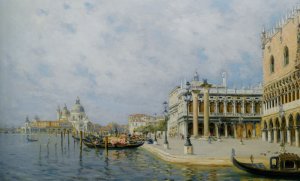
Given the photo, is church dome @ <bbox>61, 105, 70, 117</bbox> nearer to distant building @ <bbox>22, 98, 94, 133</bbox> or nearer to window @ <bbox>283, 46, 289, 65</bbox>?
distant building @ <bbox>22, 98, 94, 133</bbox>

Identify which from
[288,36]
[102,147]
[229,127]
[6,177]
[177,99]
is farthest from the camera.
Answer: [177,99]

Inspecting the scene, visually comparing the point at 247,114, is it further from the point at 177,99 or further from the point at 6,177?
the point at 6,177

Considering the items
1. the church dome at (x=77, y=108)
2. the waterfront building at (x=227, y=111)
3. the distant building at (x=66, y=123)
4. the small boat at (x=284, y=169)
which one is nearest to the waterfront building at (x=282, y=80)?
the small boat at (x=284, y=169)

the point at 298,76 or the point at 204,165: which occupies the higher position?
the point at 298,76

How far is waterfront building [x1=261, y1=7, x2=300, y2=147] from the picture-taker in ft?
94.4

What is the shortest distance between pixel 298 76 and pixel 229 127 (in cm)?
2763

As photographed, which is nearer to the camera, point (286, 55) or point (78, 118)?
point (286, 55)

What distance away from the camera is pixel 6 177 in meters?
21.1

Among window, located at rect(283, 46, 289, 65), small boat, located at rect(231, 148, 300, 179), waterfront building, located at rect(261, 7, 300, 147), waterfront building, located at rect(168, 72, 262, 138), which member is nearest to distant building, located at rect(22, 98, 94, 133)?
waterfront building, located at rect(168, 72, 262, 138)

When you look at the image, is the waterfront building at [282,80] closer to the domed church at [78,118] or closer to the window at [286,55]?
the window at [286,55]

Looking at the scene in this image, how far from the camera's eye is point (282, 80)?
104ft

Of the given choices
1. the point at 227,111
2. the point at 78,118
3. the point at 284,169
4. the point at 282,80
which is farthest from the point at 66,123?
the point at 284,169

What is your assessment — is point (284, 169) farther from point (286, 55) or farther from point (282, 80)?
point (286, 55)

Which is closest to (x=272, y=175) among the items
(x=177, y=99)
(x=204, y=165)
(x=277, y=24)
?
(x=204, y=165)
